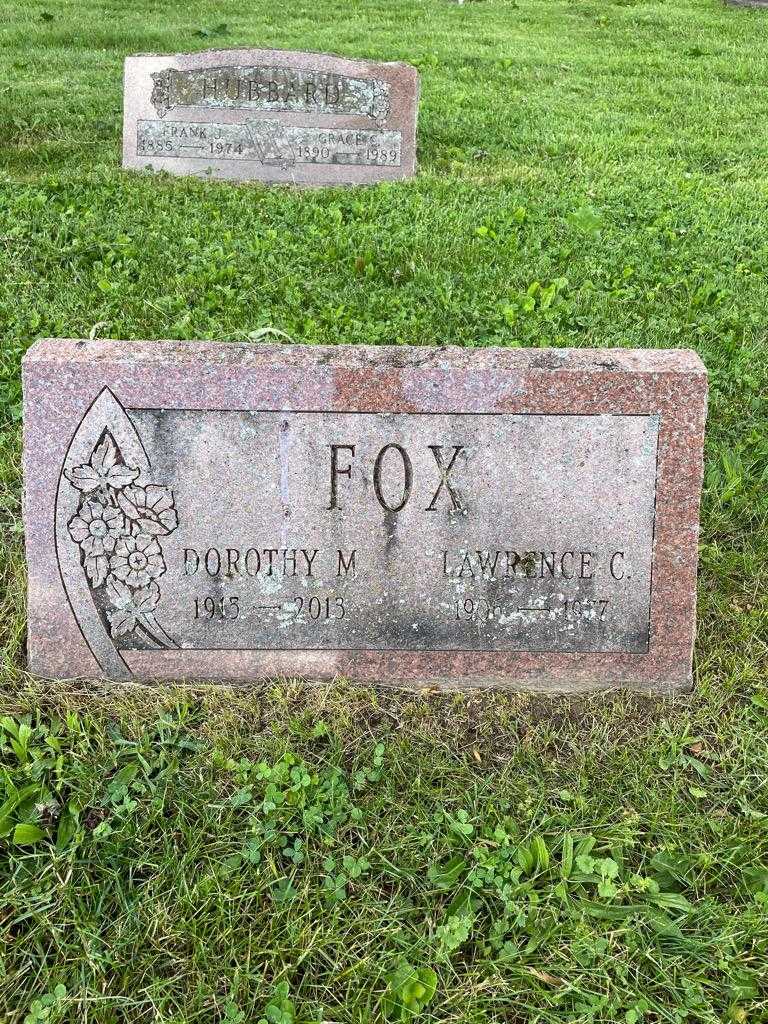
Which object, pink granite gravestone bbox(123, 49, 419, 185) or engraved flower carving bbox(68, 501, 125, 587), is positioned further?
pink granite gravestone bbox(123, 49, 419, 185)

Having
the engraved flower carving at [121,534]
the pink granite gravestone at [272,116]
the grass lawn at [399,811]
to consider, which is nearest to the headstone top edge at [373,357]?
the engraved flower carving at [121,534]

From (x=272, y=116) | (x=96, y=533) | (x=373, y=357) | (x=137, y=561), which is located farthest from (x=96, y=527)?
(x=272, y=116)

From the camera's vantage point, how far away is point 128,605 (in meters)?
2.76

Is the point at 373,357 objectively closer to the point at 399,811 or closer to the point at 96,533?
the point at 96,533

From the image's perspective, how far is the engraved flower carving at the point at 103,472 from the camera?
8.65 feet

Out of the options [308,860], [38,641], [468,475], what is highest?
[468,475]

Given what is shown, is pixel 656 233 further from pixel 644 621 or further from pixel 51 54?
pixel 51 54

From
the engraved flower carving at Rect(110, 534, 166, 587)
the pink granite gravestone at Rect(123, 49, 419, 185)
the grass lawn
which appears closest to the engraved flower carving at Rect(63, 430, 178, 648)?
the engraved flower carving at Rect(110, 534, 166, 587)

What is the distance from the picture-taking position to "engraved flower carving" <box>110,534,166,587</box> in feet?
8.93

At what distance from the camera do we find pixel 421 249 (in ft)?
17.2

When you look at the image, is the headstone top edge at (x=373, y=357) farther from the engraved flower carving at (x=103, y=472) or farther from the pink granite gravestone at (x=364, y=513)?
the engraved flower carving at (x=103, y=472)

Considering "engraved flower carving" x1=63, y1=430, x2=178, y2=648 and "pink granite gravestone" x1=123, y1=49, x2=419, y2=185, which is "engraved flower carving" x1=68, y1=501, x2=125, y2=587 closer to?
"engraved flower carving" x1=63, y1=430, x2=178, y2=648

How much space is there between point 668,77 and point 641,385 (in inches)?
354

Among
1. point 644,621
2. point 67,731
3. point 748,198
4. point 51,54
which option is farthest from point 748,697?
point 51,54
